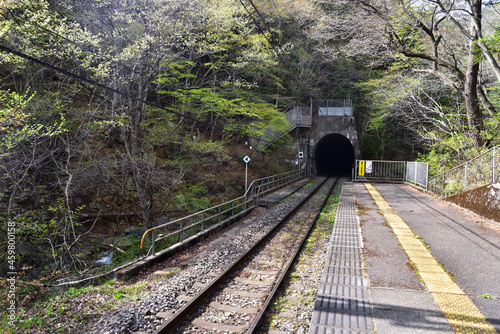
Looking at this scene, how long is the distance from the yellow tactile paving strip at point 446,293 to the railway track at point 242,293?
2407mm

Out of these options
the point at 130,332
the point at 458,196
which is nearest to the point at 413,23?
the point at 458,196

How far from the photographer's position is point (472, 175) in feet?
33.2

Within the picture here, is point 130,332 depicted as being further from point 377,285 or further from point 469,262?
point 469,262

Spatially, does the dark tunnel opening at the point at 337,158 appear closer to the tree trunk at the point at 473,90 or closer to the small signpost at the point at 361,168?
the small signpost at the point at 361,168

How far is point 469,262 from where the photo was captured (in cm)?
506

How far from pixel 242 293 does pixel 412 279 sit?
9.37 ft

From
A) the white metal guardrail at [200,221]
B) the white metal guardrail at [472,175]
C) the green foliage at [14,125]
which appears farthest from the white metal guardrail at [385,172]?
the green foliage at [14,125]

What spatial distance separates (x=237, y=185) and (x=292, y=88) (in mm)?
13141

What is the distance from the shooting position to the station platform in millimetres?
3342

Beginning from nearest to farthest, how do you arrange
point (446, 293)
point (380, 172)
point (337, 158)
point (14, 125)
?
point (446, 293), point (14, 125), point (380, 172), point (337, 158)

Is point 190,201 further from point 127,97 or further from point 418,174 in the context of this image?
point 418,174

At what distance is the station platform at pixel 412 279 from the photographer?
11.0 feet

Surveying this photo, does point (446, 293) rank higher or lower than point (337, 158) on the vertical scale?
lower


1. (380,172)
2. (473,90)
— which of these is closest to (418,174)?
(473,90)
